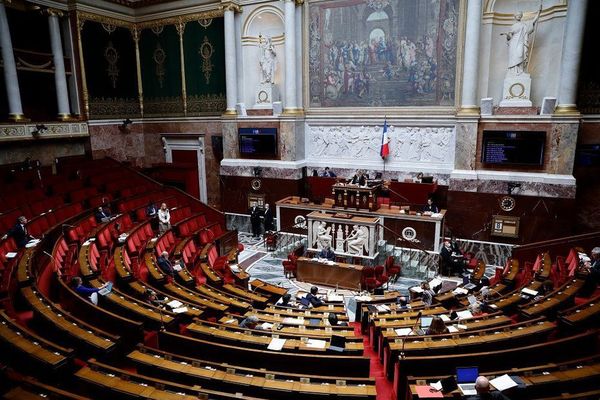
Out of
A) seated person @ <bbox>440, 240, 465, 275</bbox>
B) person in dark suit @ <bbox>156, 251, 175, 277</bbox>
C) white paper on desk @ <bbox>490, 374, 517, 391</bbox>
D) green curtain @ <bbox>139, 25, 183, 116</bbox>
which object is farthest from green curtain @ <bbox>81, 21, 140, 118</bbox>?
white paper on desk @ <bbox>490, 374, 517, 391</bbox>

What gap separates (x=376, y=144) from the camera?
14422 mm

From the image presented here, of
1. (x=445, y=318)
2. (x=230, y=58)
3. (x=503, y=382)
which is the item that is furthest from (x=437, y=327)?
(x=230, y=58)

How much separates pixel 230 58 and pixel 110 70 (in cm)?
515

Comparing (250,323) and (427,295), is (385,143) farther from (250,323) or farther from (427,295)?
(250,323)

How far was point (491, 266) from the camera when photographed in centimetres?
1174

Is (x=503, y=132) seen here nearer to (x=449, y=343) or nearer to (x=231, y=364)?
(x=449, y=343)

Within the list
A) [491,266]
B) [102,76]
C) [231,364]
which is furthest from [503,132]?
[102,76]

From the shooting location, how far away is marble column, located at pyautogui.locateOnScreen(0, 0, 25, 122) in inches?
508

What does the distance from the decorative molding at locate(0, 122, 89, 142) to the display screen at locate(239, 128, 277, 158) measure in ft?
19.8

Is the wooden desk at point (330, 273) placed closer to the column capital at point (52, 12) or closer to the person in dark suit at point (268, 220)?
the person in dark suit at point (268, 220)

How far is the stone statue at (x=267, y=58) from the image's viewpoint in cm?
1528

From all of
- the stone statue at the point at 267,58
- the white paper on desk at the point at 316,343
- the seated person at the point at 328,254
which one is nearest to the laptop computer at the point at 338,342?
the white paper on desk at the point at 316,343

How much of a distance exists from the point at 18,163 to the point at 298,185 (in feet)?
31.0

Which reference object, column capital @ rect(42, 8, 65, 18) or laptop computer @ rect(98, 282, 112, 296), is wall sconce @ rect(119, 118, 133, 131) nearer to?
column capital @ rect(42, 8, 65, 18)
